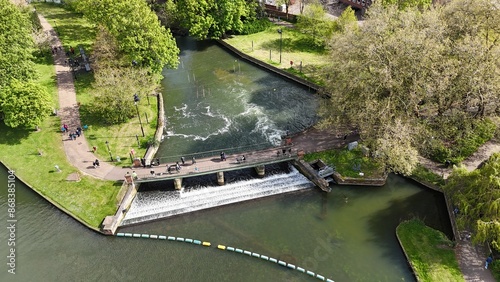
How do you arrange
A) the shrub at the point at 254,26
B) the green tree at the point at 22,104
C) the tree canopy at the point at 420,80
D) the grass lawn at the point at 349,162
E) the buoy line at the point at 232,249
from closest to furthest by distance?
the buoy line at the point at 232,249
the tree canopy at the point at 420,80
the grass lawn at the point at 349,162
the green tree at the point at 22,104
the shrub at the point at 254,26

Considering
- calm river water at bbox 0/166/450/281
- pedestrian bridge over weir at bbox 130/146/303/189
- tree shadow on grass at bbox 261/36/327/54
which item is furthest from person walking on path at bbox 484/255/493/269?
tree shadow on grass at bbox 261/36/327/54

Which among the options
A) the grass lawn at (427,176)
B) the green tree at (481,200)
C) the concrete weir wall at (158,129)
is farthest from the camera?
the concrete weir wall at (158,129)

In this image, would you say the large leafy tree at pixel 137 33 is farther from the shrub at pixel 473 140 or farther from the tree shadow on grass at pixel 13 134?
the shrub at pixel 473 140

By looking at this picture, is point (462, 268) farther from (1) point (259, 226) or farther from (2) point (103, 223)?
(2) point (103, 223)

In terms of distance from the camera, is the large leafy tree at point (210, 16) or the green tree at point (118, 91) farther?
the large leafy tree at point (210, 16)

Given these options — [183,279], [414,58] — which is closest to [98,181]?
[183,279]

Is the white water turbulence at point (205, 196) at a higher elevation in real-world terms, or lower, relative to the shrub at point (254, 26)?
lower

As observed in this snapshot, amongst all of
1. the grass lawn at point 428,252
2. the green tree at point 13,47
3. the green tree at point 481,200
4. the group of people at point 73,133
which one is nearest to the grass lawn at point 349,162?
the grass lawn at point 428,252
